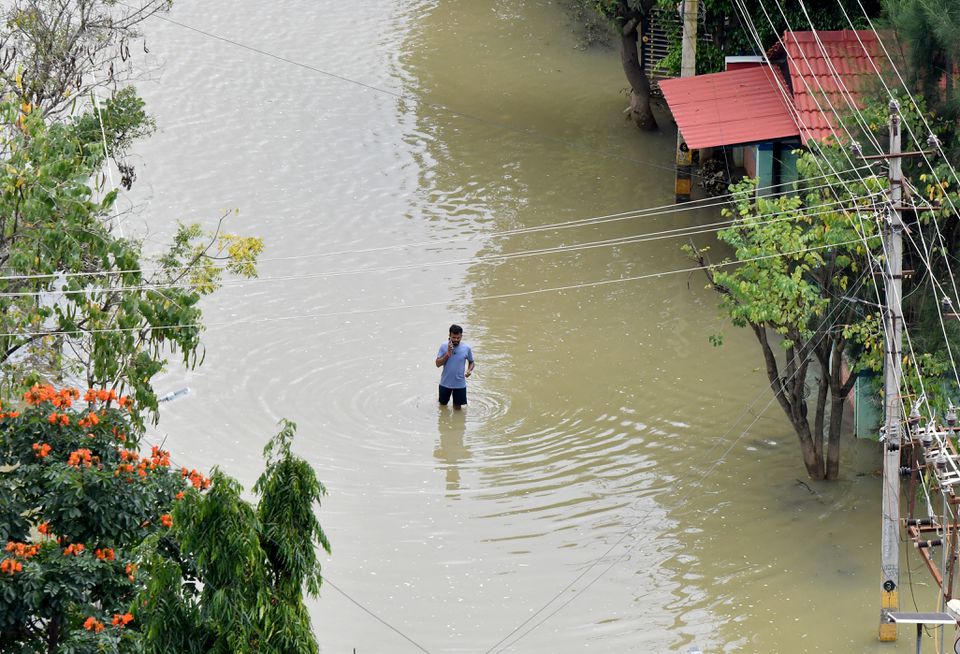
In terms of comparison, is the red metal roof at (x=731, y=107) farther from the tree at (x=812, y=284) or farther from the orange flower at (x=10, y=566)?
the orange flower at (x=10, y=566)

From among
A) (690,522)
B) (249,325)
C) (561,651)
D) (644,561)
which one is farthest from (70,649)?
(249,325)

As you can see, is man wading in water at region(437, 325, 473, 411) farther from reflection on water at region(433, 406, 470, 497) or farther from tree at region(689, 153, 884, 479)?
tree at region(689, 153, 884, 479)

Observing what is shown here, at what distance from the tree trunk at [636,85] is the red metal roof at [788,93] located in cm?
414

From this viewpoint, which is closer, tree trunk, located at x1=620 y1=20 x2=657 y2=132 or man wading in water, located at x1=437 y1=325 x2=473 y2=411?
man wading in water, located at x1=437 y1=325 x2=473 y2=411

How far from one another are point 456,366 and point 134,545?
7.80 meters

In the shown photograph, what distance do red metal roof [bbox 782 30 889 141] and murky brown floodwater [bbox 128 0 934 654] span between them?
3.22m

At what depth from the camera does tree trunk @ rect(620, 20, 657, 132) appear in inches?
1029

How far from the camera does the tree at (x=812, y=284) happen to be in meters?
14.3

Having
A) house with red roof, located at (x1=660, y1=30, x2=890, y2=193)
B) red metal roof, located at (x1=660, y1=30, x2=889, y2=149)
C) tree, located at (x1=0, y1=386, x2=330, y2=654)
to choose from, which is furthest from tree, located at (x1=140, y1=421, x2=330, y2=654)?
red metal roof, located at (x1=660, y1=30, x2=889, y2=149)

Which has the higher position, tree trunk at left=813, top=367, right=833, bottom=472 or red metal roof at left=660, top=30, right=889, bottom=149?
red metal roof at left=660, top=30, right=889, bottom=149

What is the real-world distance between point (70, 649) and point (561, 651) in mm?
5391

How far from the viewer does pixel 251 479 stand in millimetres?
15969

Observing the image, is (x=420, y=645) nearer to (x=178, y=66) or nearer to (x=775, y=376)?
(x=775, y=376)

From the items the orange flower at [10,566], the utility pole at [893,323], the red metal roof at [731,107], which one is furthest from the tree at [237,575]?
the red metal roof at [731,107]
